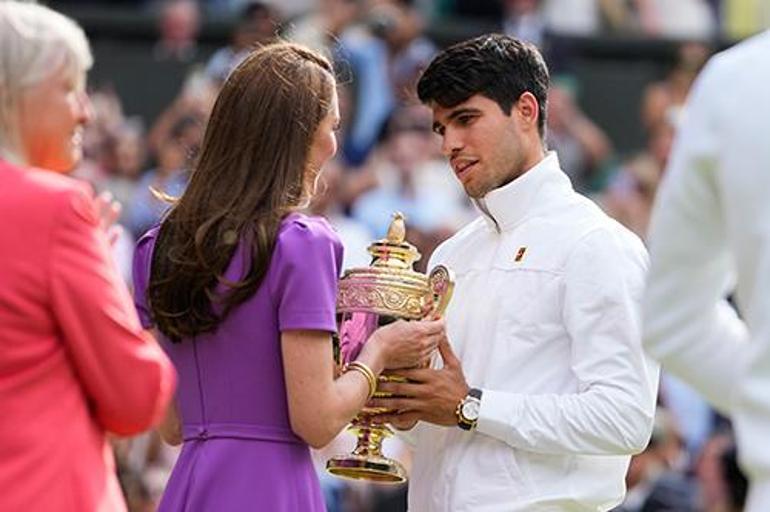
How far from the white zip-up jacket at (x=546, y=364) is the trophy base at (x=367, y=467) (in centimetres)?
10

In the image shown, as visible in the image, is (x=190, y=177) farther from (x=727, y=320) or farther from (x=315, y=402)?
(x=727, y=320)

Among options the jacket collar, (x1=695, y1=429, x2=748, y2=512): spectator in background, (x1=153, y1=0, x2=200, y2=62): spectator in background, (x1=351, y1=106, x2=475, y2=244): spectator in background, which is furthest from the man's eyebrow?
(x1=153, y1=0, x2=200, y2=62): spectator in background

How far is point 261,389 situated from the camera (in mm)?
5430

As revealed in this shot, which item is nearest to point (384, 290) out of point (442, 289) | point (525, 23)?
point (442, 289)

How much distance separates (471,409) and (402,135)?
24.0 ft

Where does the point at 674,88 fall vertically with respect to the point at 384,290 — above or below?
below

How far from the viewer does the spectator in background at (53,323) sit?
4559 mm

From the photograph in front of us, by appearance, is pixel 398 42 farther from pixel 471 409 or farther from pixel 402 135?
pixel 471 409

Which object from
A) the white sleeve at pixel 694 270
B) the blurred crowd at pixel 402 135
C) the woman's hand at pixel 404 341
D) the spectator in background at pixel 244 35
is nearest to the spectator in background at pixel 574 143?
the blurred crowd at pixel 402 135

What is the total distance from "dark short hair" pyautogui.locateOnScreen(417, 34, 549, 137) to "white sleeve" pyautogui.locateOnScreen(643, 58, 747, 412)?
171 centimetres

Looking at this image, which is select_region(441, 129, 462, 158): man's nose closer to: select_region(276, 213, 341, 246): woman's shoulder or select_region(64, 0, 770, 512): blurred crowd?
select_region(276, 213, 341, 246): woman's shoulder

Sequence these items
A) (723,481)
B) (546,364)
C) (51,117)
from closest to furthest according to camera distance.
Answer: (51,117)
(546,364)
(723,481)

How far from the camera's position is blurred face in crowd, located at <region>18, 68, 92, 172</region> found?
4695 millimetres

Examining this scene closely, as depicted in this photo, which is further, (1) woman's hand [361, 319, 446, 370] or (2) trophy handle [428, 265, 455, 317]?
(2) trophy handle [428, 265, 455, 317]
